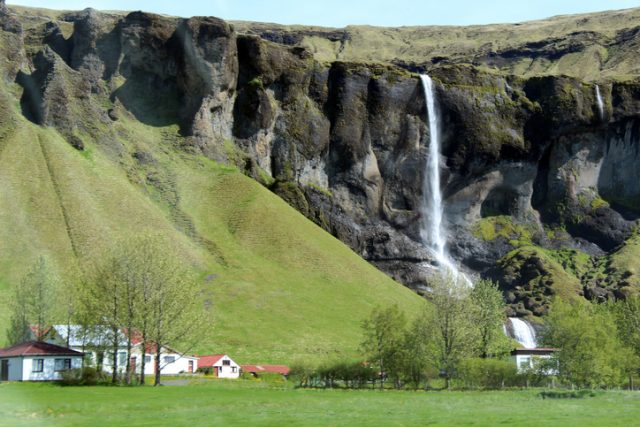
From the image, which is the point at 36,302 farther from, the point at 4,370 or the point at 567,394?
the point at 567,394

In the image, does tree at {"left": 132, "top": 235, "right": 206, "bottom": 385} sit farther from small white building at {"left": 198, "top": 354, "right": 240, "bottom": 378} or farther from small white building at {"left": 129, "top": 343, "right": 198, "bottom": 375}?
small white building at {"left": 198, "top": 354, "right": 240, "bottom": 378}

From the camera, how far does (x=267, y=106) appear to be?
551 ft

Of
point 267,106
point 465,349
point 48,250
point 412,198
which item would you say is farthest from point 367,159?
point 465,349

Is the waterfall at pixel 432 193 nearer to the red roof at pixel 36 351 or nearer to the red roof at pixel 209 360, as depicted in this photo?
the red roof at pixel 209 360

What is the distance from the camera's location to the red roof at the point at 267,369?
9750 centimetres

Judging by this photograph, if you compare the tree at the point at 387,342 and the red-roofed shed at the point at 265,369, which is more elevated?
the tree at the point at 387,342

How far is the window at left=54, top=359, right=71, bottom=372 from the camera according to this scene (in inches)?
3071

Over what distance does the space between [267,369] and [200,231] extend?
153 ft

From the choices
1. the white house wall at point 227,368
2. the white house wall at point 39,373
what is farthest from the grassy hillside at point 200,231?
the white house wall at point 39,373

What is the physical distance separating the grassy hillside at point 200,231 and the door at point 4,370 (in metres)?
24.9

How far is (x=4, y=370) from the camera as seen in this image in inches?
3093

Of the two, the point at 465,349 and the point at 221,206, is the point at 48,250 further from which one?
the point at 465,349

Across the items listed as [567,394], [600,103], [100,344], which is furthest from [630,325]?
[600,103]

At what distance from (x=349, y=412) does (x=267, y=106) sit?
12414cm
